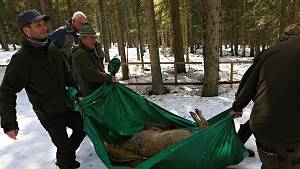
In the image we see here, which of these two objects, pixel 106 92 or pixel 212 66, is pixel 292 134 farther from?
pixel 212 66

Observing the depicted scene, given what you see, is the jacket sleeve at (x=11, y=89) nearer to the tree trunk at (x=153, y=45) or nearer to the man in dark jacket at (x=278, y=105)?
the man in dark jacket at (x=278, y=105)

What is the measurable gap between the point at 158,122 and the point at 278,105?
2741 millimetres

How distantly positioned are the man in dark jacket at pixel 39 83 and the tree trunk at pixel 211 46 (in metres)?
4.78

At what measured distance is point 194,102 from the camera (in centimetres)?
770

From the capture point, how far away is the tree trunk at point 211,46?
293 inches

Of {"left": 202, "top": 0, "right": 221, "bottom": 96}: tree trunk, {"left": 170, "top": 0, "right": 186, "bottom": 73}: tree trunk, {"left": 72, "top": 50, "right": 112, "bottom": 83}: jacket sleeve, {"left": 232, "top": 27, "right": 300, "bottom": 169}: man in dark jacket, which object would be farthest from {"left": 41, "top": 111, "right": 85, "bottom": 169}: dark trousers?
{"left": 170, "top": 0, "right": 186, "bottom": 73}: tree trunk

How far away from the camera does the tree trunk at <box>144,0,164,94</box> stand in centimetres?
828

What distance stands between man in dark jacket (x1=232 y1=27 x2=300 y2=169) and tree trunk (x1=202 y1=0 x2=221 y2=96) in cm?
530

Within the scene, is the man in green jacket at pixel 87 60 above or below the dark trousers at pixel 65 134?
above

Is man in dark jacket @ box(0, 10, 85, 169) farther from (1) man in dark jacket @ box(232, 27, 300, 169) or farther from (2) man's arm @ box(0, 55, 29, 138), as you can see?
(1) man in dark jacket @ box(232, 27, 300, 169)

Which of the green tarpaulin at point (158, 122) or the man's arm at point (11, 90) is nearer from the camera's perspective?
the man's arm at point (11, 90)

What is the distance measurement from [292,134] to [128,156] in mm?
2235

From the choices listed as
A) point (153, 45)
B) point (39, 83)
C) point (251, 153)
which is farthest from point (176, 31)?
point (39, 83)

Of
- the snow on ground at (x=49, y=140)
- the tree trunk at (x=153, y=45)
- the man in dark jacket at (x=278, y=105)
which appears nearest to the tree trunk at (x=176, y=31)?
the snow on ground at (x=49, y=140)
